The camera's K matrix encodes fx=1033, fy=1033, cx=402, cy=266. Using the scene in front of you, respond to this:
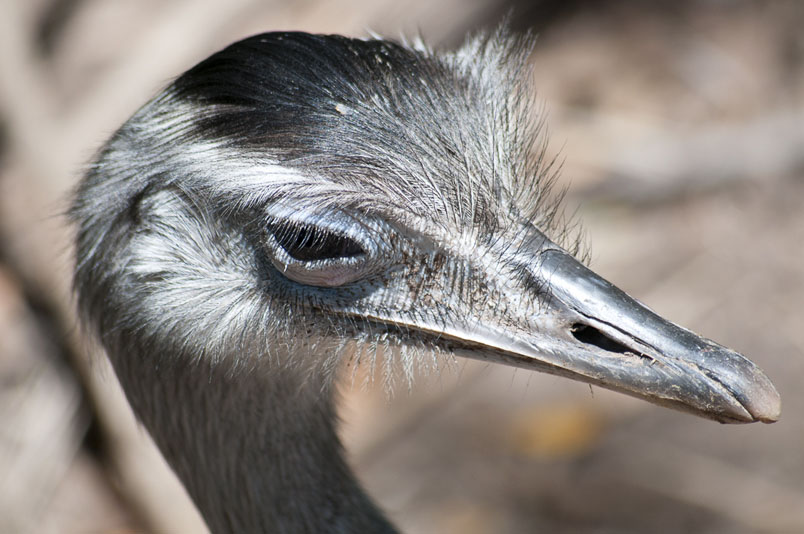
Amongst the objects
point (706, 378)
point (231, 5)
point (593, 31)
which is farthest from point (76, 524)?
point (593, 31)

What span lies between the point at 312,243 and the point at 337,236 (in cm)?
4

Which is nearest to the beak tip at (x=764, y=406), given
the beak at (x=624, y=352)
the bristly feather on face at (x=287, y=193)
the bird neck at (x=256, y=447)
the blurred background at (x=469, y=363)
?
the beak at (x=624, y=352)

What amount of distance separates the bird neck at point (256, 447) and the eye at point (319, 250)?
0.22 m

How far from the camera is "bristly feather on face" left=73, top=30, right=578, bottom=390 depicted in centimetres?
161

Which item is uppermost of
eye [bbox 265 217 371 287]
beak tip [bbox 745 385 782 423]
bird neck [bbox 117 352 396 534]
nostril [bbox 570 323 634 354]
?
beak tip [bbox 745 385 782 423]

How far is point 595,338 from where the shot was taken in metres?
1.56

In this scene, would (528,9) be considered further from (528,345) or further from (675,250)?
(528,345)

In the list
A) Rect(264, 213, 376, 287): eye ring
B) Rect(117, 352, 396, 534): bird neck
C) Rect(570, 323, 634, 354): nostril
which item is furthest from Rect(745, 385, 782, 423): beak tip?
Rect(117, 352, 396, 534): bird neck

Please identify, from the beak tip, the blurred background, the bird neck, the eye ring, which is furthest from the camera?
the blurred background

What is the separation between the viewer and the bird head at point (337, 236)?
158 centimetres

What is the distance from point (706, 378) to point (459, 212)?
0.47 meters

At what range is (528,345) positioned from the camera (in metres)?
1.57

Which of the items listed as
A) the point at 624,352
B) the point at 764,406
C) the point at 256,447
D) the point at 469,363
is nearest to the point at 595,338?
the point at 624,352

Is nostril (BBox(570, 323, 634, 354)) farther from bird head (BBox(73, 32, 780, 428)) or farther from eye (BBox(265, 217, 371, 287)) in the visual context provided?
eye (BBox(265, 217, 371, 287))
